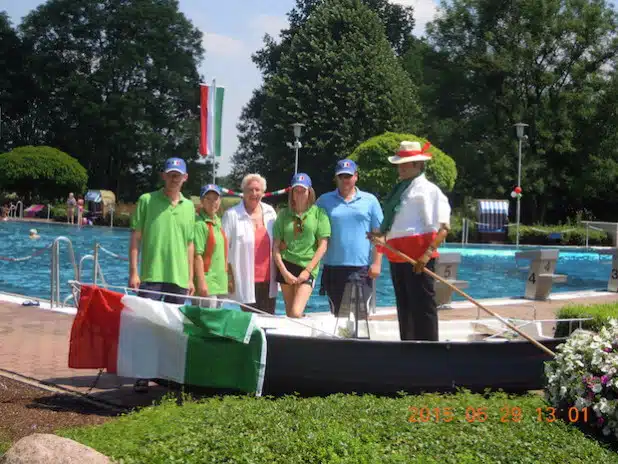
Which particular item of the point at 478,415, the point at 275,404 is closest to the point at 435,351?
the point at 478,415

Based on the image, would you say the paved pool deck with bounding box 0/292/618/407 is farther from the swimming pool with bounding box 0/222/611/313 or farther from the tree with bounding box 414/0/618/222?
the tree with bounding box 414/0/618/222

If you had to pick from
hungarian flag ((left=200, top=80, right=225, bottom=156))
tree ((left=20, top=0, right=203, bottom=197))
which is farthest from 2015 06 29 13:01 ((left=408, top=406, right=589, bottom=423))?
tree ((left=20, top=0, right=203, bottom=197))

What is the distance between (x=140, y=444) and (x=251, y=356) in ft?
5.12

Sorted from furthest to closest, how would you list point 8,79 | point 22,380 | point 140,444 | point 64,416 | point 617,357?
point 8,79, point 22,380, point 64,416, point 617,357, point 140,444

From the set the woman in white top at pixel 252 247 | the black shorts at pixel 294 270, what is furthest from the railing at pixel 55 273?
the black shorts at pixel 294 270

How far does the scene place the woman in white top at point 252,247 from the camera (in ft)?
23.5

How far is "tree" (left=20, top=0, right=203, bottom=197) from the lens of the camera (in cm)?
5269

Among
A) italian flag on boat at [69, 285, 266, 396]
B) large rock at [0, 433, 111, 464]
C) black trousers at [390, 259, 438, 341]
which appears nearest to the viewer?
large rock at [0, 433, 111, 464]

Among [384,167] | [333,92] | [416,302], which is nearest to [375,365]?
[416,302]

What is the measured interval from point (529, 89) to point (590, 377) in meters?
39.7

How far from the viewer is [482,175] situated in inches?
1652

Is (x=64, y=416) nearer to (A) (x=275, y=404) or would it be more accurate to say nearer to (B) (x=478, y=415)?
(A) (x=275, y=404)

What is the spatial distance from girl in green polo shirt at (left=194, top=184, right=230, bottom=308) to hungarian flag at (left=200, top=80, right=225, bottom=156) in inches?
443

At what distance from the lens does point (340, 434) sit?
14.6 ft
